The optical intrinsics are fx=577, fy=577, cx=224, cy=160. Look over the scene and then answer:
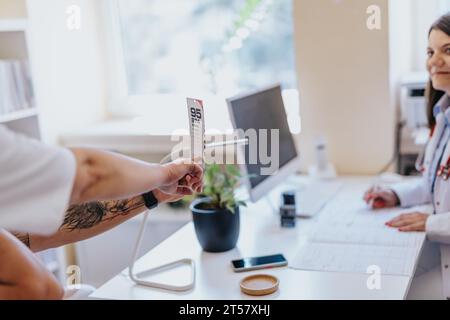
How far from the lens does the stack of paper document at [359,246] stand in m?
1.51

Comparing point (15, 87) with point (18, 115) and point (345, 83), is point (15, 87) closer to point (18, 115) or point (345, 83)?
point (18, 115)

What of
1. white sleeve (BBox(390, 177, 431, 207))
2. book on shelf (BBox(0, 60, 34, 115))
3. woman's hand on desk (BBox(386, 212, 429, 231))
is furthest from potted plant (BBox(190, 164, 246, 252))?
book on shelf (BBox(0, 60, 34, 115))

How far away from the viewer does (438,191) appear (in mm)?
1798

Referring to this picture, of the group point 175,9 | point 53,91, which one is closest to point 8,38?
point 53,91

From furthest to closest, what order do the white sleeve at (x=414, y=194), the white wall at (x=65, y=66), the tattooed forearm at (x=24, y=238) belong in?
the white wall at (x=65, y=66) < the white sleeve at (x=414, y=194) < the tattooed forearm at (x=24, y=238)

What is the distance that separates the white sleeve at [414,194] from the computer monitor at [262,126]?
404 mm

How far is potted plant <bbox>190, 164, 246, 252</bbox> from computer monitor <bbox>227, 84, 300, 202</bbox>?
0.37ft

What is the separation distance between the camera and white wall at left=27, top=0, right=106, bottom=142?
2.58m

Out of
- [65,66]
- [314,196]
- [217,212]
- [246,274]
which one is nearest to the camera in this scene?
[246,274]

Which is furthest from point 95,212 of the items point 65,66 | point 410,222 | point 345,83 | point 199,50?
point 199,50

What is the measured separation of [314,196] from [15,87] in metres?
1.29

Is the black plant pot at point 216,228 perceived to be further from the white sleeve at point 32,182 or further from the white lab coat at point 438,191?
the white sleeve at point 32,182

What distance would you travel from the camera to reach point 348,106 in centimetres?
233

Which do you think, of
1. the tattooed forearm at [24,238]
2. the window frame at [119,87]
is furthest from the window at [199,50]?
the tattooed forearm at [24,238]
